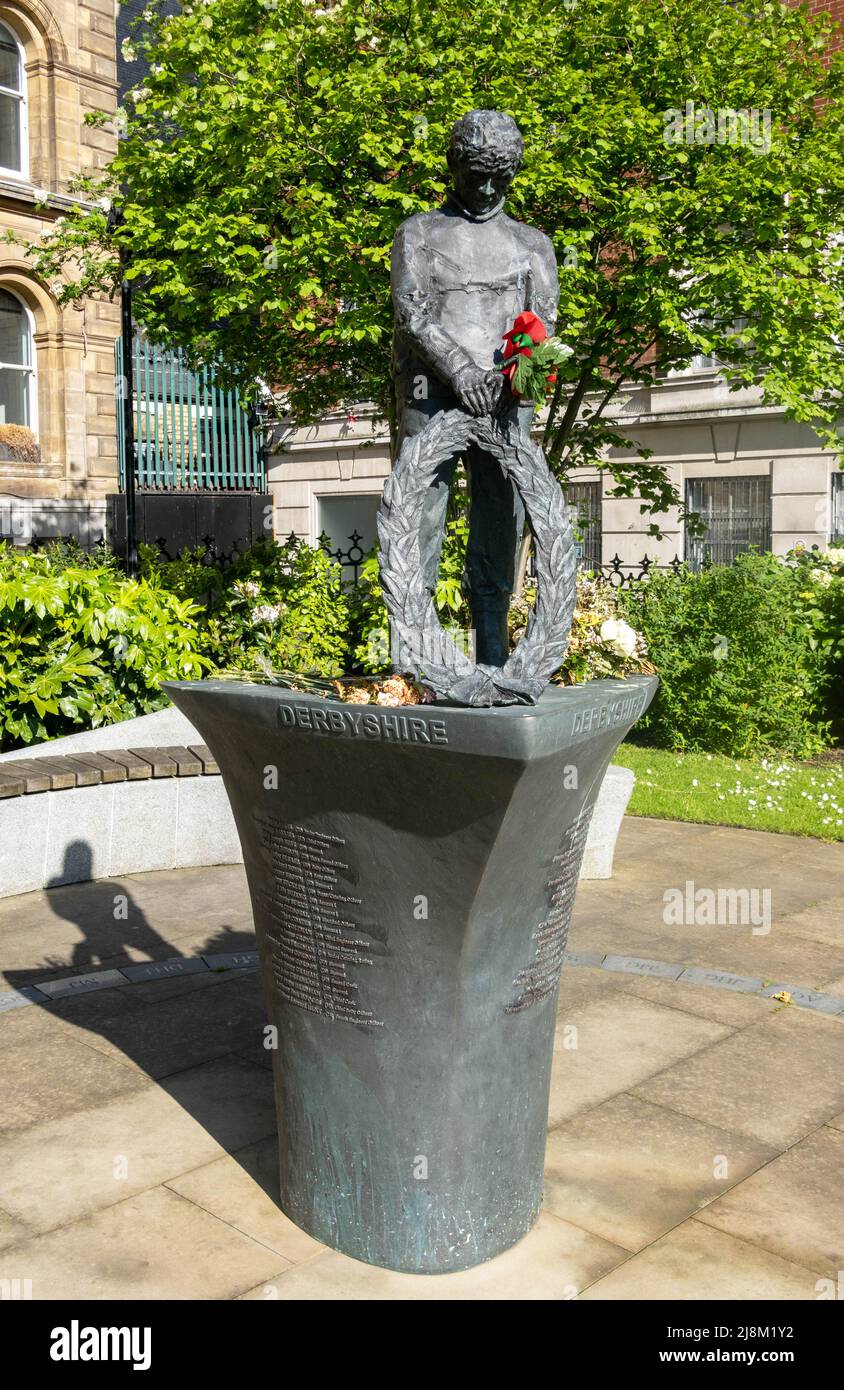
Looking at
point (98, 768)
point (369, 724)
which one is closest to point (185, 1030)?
point (98, 768)

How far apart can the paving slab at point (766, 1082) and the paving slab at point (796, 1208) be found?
0.15 metres

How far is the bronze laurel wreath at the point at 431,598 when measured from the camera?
3.72 metres

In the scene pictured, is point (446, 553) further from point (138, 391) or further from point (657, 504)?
point (138, 391)

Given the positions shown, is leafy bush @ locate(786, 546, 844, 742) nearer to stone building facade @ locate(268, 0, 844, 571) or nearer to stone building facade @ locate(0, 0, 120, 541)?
stone building facade @ locate(268, 0, 844, 571)

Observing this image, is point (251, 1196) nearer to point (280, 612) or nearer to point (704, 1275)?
point (704, 1275)

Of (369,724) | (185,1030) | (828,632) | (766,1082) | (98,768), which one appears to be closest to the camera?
(369,724)

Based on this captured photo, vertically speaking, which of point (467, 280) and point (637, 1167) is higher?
point (467, 280)

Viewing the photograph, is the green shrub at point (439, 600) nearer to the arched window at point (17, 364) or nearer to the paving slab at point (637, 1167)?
the paving slab at point (637, 1167)

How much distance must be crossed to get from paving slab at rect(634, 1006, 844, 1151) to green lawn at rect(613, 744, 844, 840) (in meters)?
4.10

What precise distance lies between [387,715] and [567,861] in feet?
3.18

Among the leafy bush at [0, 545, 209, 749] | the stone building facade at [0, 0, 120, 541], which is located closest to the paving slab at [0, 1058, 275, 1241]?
the leafy bush at [0, 545, 209, 749]

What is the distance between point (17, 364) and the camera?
2364cm

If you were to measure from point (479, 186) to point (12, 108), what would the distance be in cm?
2180
